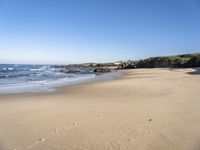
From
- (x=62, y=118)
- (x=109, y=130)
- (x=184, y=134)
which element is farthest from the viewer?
(x=62, y=118)

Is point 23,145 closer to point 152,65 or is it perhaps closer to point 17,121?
point 17,121

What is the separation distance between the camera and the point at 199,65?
1628 inches

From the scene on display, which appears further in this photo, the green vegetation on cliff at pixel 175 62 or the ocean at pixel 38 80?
the green vegetation on cliff at pixel 175 62

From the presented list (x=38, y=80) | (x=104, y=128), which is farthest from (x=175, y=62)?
(x=104, y=128)

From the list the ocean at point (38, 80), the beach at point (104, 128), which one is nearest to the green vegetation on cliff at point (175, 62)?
the ocean at point (38, 80)

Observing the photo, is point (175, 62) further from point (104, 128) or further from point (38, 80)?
point (104, 128)

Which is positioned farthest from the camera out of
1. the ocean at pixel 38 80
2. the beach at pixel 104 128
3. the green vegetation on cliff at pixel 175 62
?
the green vegetation on cliff at pixel 175 62

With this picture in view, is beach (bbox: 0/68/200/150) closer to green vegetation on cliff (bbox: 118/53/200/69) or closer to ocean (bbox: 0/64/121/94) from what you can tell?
ocean (bbox: 0/64/121/94)

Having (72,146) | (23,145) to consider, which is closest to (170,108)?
(72,146)

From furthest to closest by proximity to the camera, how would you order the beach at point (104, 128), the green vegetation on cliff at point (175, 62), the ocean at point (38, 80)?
the green vegetation on cliff at point (175, 62) < the ocean at point (38, 80) < the beach at point (104, 128)

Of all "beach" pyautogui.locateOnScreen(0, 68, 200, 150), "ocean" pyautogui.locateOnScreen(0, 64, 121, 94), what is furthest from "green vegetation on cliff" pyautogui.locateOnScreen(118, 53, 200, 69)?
"beach" pyautogui.locateOnScreen(0, 68, 200, 150)

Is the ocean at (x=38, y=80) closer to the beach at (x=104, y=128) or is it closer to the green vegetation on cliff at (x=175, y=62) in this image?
the beach at (x=104, y=128)

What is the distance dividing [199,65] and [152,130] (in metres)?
41.5

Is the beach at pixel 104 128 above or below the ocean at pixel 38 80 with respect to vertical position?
above
